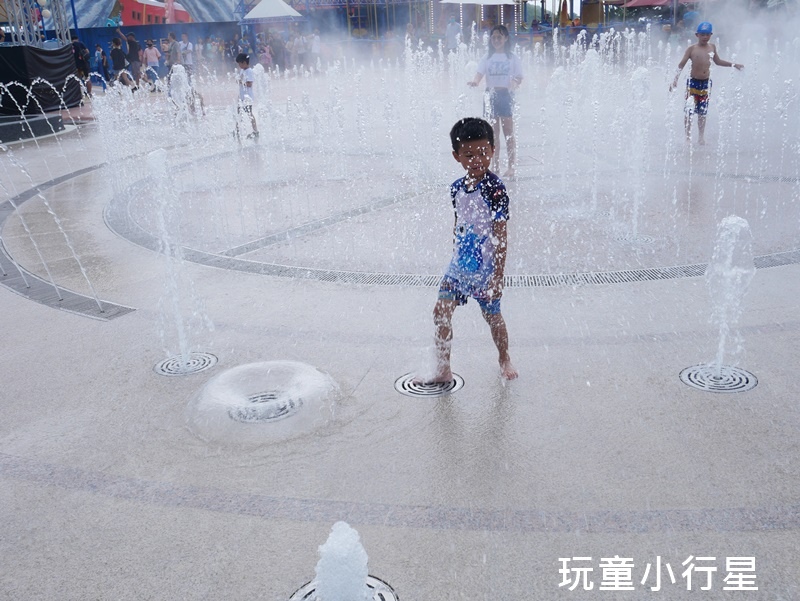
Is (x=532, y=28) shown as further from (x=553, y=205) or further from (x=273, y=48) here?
(x=553, y=205)

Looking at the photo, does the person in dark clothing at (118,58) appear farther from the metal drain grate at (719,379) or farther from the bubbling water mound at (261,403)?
the metal drain grate at (719,379)

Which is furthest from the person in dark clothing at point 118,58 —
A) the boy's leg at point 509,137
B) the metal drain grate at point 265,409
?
the metal drain grate at point 265,409

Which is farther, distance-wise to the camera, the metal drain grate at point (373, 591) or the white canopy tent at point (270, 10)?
the white canopy tent at point (270, 10)

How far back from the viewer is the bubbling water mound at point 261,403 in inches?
127

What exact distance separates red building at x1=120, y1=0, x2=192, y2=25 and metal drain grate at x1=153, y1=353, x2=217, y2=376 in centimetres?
3795

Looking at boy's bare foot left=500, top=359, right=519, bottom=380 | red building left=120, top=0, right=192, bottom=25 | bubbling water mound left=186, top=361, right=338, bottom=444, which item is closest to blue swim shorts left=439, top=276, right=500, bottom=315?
boy's bare foot left=500, top=359, right=519, bottom=380

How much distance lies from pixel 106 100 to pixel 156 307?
1837cm

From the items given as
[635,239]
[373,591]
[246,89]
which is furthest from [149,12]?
[373,591]

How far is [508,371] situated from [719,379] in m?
1.00

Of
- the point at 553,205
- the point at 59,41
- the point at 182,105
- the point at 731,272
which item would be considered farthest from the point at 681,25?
the point at 731,272

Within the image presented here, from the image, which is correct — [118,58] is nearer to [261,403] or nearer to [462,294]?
[261,403]

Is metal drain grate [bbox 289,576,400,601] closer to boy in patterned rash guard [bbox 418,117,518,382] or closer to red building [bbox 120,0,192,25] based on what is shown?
boy in patterned rash guard [bbox 418,117,518,382]

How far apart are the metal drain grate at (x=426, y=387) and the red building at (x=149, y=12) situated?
127 ft

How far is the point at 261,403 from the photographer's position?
134 inches
